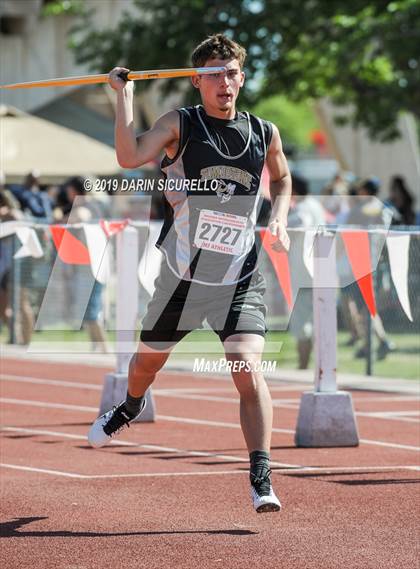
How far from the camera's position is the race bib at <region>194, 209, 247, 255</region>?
281 inches

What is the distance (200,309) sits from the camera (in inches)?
286

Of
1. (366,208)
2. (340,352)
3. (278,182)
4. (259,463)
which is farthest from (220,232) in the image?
(366,208)

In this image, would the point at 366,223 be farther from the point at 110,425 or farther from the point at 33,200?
the point at 110,425

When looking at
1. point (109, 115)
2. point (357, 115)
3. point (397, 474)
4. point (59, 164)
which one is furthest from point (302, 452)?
point (109, 115)

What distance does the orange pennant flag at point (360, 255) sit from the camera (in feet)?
35.3

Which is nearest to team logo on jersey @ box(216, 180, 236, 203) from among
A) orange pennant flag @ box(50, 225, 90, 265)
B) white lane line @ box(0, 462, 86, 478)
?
white lane line @ box(0, 462, 86, 478)

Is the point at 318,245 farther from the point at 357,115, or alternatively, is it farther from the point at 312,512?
the point at 357,115

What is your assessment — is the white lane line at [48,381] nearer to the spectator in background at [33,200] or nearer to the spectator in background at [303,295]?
the spectator in background at [303,295]

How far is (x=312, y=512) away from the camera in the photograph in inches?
289

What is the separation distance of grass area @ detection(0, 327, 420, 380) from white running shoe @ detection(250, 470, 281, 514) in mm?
7004

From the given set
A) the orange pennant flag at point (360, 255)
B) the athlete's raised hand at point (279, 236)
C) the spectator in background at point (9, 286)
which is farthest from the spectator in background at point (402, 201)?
the athlete's raised hand at point (279, 236)

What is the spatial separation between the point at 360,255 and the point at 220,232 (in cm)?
389

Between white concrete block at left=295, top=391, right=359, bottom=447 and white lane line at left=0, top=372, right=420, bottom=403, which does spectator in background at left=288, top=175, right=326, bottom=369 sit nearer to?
white lane line at left=0, top=372, right=420, bottom=403

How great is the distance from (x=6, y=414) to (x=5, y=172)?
10.6m
